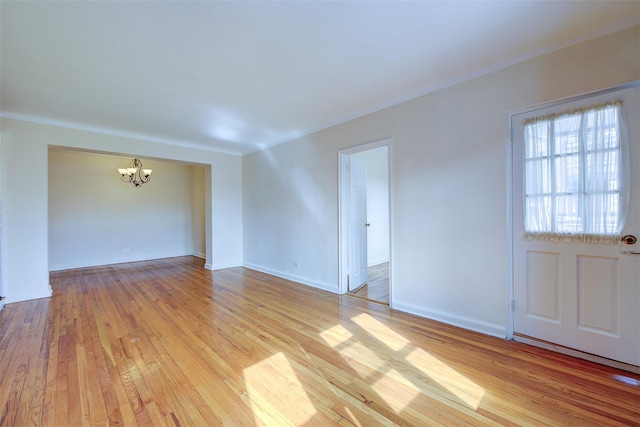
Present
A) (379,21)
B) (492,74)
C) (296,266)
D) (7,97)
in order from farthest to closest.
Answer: (296,266) → (7,97) → (492,74) → (379,21)

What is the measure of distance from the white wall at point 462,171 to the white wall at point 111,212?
5.65 meters

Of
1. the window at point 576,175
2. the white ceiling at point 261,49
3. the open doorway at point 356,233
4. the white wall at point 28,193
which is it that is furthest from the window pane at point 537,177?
the white wall at point 28,193

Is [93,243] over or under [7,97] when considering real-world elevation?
under

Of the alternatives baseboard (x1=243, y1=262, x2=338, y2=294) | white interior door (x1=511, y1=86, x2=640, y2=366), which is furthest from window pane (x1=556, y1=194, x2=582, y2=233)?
baseboard (x1=243, y1=262, x2=338, y2=294)

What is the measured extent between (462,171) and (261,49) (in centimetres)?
228

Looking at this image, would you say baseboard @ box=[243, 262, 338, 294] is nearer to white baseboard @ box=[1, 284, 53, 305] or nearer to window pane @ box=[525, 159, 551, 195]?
window pane @ box=[525, 159, 551, 195]

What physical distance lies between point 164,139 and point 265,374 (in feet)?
15.0

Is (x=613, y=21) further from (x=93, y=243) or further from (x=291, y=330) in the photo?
(x=93, y=243)

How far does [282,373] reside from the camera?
1.98 metres

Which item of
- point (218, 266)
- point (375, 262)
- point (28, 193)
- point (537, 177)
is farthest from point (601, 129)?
point (28, 193)

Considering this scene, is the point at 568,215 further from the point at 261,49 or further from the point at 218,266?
the point at 218,266

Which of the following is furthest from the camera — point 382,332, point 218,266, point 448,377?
point 218,266

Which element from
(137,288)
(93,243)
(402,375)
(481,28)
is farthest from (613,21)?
(93,243)

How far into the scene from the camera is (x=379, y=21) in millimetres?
1909
